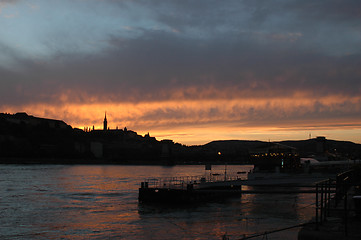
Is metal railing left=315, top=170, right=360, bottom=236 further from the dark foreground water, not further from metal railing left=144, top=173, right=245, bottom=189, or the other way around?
metal railing left=144, top=173, right=245, bottom=189

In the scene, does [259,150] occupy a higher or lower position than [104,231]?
higher

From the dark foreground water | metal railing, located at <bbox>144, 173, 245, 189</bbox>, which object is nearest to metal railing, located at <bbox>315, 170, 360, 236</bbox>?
the dark foreground water

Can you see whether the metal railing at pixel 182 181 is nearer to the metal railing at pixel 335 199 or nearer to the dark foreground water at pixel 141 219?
the dark foreground water at pixel 141 219

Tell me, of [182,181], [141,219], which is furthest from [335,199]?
[182,181]

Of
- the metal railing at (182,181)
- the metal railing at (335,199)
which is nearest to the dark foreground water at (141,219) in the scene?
the metal railing at (335,199)

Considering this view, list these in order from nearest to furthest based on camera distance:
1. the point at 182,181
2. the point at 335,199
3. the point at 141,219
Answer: the point at 335,199
the point at 141,219
the point at 182,181

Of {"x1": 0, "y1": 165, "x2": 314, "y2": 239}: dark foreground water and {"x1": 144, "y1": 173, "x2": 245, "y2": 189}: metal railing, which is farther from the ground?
{"x1": 144, "y1": 173, "x2": 245, "y2": 189}: metal railing

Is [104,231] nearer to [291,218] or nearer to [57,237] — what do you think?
[57,237]

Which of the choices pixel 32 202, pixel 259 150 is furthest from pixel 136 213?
pixel 259 150

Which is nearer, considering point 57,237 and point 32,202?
point 57,237

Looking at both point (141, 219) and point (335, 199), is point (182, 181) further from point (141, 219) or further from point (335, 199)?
point (335, 199)

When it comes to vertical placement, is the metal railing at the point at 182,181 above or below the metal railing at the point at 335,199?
below

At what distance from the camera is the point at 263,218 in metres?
44.0

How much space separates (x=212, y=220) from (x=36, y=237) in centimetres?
1755
